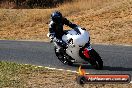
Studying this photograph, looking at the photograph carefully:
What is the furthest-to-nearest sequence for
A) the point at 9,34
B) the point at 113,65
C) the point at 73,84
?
the point at 9,34, the point at 113,65, the point at 73,84

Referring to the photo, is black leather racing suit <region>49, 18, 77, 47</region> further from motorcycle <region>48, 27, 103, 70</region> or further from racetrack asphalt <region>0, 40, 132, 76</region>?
racetrack asphalt <region>0, 40, 132, 76</region>

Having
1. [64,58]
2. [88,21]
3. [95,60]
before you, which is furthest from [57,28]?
[88,21]

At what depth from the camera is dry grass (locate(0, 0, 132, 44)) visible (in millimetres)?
25969

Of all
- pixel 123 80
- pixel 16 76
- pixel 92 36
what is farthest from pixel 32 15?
pixel 123 80

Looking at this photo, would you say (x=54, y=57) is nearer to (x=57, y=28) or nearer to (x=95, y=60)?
(x=57, y=28)

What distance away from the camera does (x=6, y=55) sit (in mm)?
18266

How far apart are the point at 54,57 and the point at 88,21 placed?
14718mm

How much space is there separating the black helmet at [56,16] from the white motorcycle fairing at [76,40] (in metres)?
0.55

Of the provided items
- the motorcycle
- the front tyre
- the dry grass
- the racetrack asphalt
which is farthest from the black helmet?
the dry grass

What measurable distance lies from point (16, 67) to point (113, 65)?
3.22 metres

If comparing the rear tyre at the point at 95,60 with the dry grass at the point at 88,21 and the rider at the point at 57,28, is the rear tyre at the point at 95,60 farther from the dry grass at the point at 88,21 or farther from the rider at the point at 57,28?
the dry grass at the point at 88,21

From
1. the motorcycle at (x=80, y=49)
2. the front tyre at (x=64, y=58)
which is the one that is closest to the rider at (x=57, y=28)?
the motorcycle at (x=80, y=49)

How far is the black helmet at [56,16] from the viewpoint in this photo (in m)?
14.6

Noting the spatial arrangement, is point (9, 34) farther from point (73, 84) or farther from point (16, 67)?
point (73, 84)
